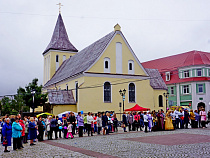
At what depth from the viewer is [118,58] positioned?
3869cm

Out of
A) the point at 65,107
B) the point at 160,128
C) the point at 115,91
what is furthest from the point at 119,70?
the point at 160,128

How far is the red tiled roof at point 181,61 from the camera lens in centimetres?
5278

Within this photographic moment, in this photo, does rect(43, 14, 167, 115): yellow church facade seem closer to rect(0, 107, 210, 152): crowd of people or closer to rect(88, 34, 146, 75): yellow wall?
rect(88, 34, 146, 75): yellow wall

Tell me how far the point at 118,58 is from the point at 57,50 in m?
19.5

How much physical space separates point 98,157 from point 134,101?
93.7 ft

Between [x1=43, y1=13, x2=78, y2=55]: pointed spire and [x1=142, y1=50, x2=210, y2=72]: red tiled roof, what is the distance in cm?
2127

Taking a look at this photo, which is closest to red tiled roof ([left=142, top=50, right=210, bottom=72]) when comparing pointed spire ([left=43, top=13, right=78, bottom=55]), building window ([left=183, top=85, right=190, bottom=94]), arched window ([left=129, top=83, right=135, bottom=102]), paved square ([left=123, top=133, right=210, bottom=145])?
building window ([left=183, top=85, right=190, bottom=94])

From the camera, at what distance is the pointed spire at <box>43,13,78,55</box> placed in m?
54.3

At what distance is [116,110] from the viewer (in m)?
37.5

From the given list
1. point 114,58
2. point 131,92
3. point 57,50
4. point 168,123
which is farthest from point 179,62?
point 168,123

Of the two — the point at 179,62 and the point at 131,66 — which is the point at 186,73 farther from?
the point at 131,66

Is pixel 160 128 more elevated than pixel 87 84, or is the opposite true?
pixel 87 84

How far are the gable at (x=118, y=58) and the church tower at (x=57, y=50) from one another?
1861cm

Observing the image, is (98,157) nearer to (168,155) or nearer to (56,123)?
(168,155)
